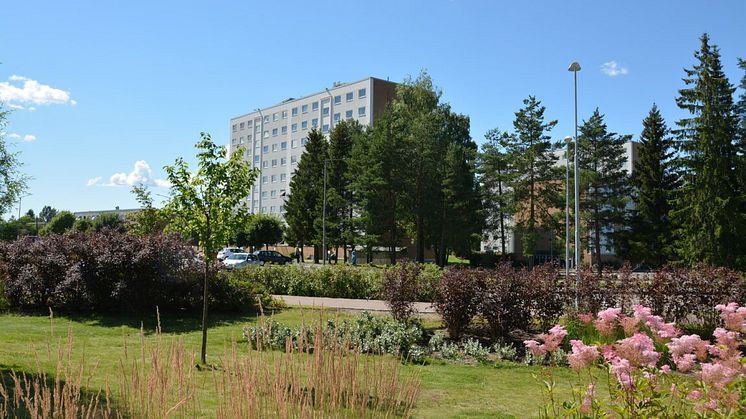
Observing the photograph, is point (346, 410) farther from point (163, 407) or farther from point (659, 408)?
point (659, 408)

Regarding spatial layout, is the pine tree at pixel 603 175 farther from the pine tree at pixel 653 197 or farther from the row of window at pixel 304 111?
the row of window at pixel 304 111

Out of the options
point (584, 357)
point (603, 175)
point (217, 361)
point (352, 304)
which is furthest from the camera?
point (603, 175)

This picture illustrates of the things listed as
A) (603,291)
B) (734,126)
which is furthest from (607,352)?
(734,126)

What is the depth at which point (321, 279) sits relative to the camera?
20969 mm

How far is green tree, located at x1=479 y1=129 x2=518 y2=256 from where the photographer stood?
47.8 metres

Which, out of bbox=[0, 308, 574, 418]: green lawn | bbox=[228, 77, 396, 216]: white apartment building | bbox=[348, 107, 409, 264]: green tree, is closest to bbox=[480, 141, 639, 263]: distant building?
bbox=[348, 107, 409, 264]: green tree

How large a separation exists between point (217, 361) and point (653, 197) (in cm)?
4362

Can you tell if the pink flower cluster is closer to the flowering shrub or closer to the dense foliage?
the flowering shrub

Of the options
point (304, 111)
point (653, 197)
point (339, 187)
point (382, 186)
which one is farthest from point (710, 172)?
point (304, 111)

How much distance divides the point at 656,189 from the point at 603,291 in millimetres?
38432

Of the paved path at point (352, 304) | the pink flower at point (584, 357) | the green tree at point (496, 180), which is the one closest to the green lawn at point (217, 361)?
the pink flower at point (584, 357)

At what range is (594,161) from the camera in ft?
153

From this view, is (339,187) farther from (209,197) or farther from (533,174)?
(209,197)

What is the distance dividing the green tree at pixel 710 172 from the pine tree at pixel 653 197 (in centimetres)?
612
